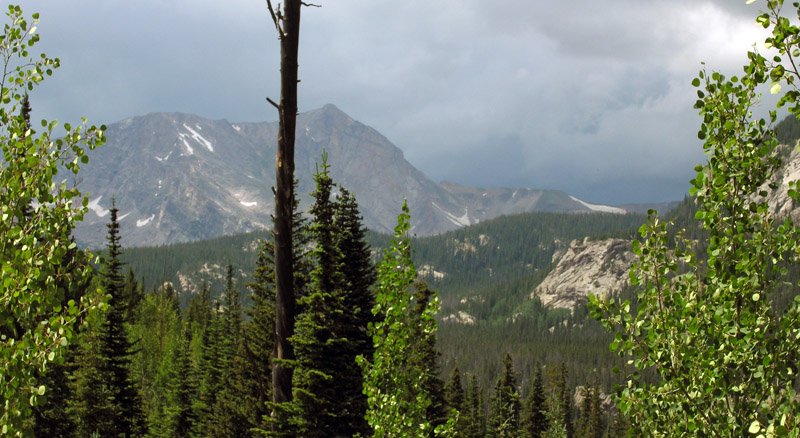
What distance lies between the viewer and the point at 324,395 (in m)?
19.3

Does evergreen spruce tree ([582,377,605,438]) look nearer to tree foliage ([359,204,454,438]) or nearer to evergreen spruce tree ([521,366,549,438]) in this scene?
evergreen spruce tree ([521,366,549,438])

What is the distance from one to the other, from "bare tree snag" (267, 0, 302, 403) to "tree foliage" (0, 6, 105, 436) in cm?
290

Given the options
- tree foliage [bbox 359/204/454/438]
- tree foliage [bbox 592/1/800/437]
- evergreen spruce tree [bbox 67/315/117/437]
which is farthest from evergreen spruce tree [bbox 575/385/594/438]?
tree foliage [bbox 592/1/800/437]

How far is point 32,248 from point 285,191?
3.79m

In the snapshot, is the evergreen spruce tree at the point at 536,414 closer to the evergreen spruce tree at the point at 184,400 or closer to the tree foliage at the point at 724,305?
the evergreen spruce tree at the point at 184,400

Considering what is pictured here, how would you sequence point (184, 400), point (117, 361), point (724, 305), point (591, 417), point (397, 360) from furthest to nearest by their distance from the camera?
point (591, 417) < point (184, 400) < point (117, 361) < point (397, 360) < point (724, 305)

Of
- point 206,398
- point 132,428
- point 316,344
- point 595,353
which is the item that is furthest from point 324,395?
point 595,353

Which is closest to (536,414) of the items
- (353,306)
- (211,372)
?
(211,372)

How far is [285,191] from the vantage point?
911 centimetres

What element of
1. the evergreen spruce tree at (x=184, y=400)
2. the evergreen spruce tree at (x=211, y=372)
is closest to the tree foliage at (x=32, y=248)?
the evergreen spruce tree at (x=211, y=372)

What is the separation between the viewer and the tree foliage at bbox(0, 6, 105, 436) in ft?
18.4

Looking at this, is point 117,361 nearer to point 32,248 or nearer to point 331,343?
point 331,343

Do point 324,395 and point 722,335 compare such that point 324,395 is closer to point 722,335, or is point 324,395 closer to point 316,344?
point 316,344

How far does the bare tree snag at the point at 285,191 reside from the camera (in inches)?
355
